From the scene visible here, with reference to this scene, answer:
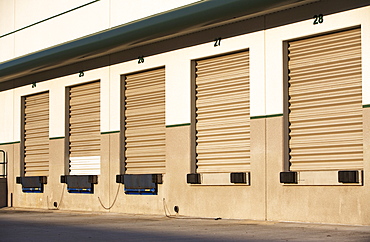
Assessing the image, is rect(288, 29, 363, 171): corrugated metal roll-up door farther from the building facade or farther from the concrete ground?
the concrete ground

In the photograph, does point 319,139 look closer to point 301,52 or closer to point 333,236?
point 301,52

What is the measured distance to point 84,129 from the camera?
24.7 m

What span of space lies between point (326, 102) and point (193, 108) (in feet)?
14.9

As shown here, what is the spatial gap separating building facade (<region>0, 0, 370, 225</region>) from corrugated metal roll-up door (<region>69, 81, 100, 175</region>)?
62 millimetres

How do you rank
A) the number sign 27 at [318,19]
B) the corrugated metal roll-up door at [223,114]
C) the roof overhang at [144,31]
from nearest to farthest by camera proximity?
1. the number sign 27 at [318,19]
2. the roof overhang at [144,31]
3. the corrugated metal roll-up door at [223,114]

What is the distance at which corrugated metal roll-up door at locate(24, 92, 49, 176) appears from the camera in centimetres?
2673

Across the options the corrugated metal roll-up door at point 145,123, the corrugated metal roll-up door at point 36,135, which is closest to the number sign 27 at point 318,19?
the corrugated metal roll-up door at point 145,123


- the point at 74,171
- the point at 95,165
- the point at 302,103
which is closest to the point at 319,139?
the point at 302,103

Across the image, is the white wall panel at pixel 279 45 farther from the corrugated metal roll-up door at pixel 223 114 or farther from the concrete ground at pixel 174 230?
the concrete ground at pixel 174 230

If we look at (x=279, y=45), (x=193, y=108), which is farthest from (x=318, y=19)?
(x=193, y=108)

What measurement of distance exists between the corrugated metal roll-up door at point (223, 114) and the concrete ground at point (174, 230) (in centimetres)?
174

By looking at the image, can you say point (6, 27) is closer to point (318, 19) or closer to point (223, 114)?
point (223, 114)

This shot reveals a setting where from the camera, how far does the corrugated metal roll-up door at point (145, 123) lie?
21.6 m

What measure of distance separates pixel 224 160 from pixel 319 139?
10.7 feet
